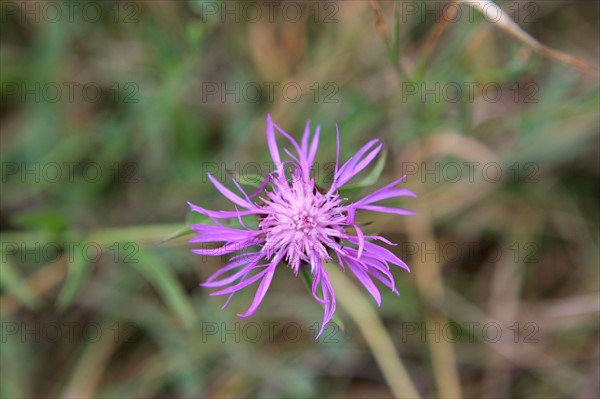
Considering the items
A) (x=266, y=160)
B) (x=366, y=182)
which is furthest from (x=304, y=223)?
(x=266, y=160)

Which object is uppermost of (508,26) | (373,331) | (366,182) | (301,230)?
(508,26)

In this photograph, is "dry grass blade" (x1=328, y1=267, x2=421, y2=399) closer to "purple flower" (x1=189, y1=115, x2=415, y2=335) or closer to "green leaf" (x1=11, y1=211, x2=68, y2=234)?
"purple flower" (x1=189, y1=115, x2=415, y2=335)

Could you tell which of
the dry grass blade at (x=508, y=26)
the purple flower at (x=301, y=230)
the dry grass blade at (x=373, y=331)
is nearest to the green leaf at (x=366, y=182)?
the purple flower at (x=301, y=230)

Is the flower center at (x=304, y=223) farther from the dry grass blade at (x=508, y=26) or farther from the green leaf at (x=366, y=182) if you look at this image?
the dry grass blade at (x=508, y=26)

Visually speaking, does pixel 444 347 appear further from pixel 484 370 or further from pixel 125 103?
pixel 125 103

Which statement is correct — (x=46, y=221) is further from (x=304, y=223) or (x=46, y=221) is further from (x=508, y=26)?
(x=508, y=26)

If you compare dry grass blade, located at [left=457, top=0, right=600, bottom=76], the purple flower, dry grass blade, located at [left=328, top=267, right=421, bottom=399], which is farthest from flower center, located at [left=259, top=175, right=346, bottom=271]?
dry grass blade, located at [left=328, top=267, right=421, bottom=399]

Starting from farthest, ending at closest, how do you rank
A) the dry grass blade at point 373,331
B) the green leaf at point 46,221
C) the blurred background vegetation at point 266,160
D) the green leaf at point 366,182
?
the blurred background vegetation at point 266,160, the dry grass blade at point 373,331, the green leaf at point 46,221, the green leaf at point 366,182

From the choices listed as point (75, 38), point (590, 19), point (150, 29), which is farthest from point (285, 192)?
point (590, 19)
